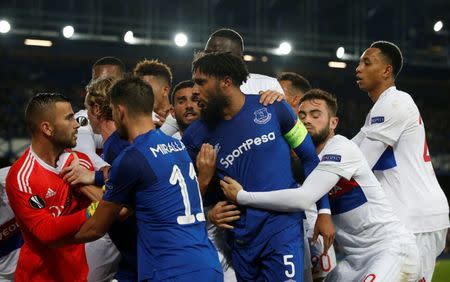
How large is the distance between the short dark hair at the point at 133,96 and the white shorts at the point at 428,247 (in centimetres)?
247

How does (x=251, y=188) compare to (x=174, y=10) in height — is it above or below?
below

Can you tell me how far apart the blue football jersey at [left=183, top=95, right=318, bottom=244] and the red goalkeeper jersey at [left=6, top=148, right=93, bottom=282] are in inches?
38.9

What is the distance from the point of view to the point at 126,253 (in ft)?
15.3

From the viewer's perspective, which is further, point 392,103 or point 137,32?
point 137,32

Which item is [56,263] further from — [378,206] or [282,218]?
[378,206]

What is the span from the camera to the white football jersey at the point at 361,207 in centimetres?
487

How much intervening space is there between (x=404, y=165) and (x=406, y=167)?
0.07ft

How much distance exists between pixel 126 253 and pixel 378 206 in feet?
5.78

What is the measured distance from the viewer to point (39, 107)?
15.2 feet

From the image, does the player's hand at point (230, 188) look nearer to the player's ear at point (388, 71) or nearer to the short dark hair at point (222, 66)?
the short dark hair at point (222, 66)

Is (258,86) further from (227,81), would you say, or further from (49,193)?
(49,193)

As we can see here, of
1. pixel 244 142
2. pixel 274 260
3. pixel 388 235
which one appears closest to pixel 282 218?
pixel 274 260

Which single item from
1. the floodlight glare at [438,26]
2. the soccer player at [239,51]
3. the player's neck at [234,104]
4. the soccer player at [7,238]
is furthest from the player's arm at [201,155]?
the floodlight glare at [438,26]

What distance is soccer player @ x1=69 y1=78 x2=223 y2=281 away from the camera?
12.8ft
